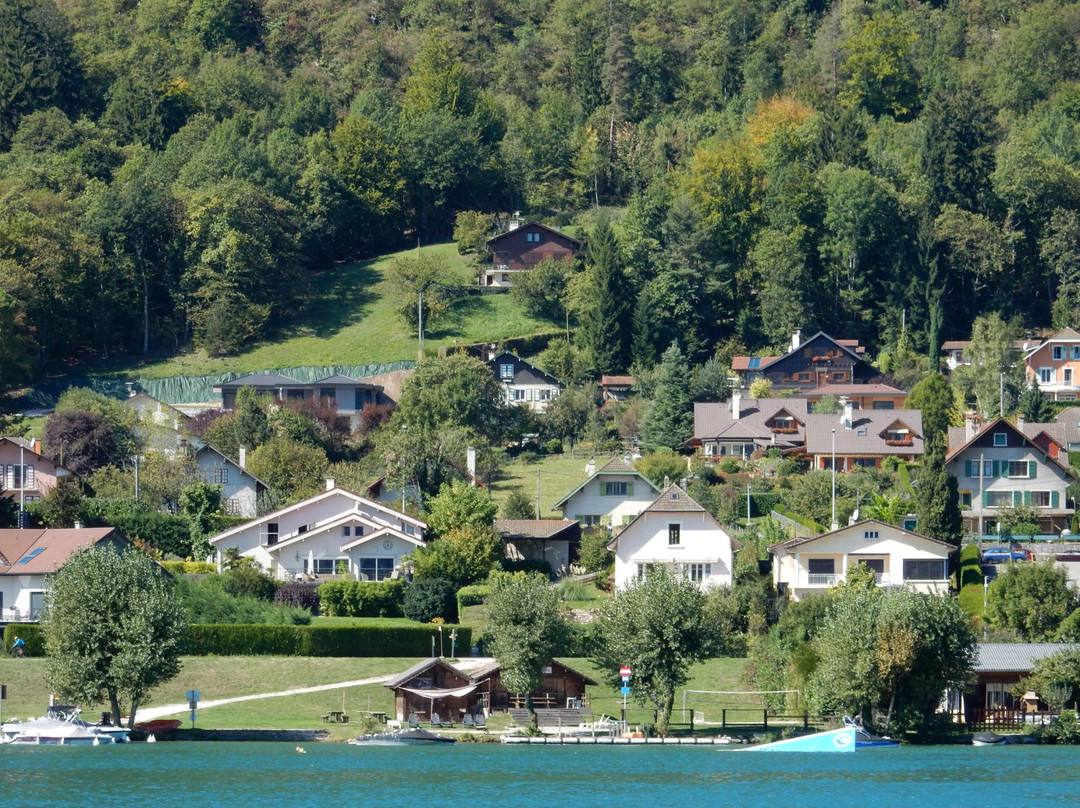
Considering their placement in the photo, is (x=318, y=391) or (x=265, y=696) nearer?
(x=265, y=696)

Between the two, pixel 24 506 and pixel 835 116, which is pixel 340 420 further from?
pixel 835 116

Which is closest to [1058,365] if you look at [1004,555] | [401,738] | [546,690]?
[1004,555]

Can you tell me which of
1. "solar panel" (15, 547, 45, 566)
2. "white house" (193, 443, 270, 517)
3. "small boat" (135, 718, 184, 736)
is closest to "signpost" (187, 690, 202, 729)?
"small boat" (135, 718, 184, 736)

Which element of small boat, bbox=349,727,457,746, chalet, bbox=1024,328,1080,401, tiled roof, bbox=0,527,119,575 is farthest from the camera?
chalet, bbox=1024,328,1080,401

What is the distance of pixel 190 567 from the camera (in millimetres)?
82125

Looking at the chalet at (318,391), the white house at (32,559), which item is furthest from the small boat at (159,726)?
the chalet at (318,391)

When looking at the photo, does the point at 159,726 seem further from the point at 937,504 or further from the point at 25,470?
the point at 937,504

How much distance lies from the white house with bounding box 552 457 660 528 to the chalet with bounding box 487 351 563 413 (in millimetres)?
21376

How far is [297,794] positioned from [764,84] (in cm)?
10351

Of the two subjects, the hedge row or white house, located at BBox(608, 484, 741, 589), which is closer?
the hedge row

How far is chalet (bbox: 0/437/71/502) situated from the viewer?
92000 millimetres

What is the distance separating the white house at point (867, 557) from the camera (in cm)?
8138

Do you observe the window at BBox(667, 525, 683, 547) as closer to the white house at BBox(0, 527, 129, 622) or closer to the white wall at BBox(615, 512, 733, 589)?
the white wall at BBox(615, 512, 733, 589)

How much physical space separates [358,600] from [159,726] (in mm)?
15825
